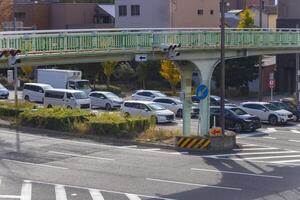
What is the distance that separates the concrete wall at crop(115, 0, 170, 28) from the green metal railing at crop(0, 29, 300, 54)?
98.3ft

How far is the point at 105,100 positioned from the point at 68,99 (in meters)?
3.82

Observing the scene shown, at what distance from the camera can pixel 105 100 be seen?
5200cm

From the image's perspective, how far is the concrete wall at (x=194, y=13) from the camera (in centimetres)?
7059

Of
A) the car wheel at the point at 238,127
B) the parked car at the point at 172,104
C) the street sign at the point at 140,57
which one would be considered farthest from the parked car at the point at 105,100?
the street sign at the point at 140,57

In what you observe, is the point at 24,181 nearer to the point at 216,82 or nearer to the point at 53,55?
the point at 53,55

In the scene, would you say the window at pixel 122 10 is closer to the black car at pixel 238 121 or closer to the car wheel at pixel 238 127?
the black car at pixel 238 121

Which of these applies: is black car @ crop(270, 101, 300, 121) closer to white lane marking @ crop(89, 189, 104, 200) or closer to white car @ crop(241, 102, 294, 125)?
white car @ crop(241, 102, 294, 125)

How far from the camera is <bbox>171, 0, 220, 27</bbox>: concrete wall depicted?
232 ft

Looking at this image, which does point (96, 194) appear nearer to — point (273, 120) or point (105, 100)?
point (273, 120)

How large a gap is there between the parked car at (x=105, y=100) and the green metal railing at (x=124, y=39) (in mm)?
14884

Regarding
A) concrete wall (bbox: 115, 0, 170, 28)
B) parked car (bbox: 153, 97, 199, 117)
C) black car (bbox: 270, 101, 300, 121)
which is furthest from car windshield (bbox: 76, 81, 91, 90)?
black car (bbox: 270, 101, 300, 121)

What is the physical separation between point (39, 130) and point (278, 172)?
15.0 meters

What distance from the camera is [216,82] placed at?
6506 cm

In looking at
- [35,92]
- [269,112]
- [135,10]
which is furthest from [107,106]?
[135,10]
